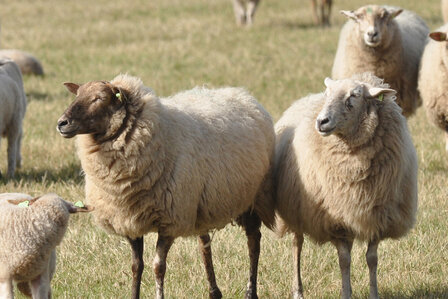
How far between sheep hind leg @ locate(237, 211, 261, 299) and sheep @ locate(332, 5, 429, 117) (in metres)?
4.08

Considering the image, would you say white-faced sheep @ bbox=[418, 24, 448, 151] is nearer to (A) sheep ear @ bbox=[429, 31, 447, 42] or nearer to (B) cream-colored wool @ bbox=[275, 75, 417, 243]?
(A) sheep ear @ bbox=[429, 31, 447, 42]

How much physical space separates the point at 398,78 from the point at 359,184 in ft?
15.2

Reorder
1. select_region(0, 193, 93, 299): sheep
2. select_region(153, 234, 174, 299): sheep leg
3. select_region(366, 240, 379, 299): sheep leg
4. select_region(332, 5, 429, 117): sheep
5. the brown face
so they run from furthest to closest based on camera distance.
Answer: select_region(332, 5, 429, 117): sheep
select_region(366, 240, 379, 299): sheep leg
select_region(153, 234, 174, 299): sheep leg
the brown face
select_region(0, 193, 93, 299): sheep

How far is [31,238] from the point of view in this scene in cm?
473

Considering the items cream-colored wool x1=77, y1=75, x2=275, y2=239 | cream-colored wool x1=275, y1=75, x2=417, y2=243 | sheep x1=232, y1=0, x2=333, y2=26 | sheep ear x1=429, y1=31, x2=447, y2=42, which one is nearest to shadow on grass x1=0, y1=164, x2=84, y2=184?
cream-colored wool x1=77, y1=75, x2=275, y2=239

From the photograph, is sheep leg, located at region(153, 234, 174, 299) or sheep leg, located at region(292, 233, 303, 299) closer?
sheep leg, located at region(153, 234, 174, 299)

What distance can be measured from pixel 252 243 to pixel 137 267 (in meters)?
1.07

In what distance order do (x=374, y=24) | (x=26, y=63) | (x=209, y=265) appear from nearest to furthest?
1. (x=209, y=265)
2. (x=374, y=24)
3. (x=26, y=63)

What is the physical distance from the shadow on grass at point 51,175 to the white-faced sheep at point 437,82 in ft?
12.9

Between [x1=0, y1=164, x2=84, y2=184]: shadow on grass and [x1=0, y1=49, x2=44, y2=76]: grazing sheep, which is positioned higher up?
[x1=0, y1=164, x2=84, y2=184]: shadow on grass

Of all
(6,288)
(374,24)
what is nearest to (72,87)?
(6,288)

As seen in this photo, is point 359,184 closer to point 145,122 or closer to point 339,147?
point 339,147

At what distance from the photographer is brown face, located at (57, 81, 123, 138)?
16.4 feet

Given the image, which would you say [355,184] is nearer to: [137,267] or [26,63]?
[137,267]
